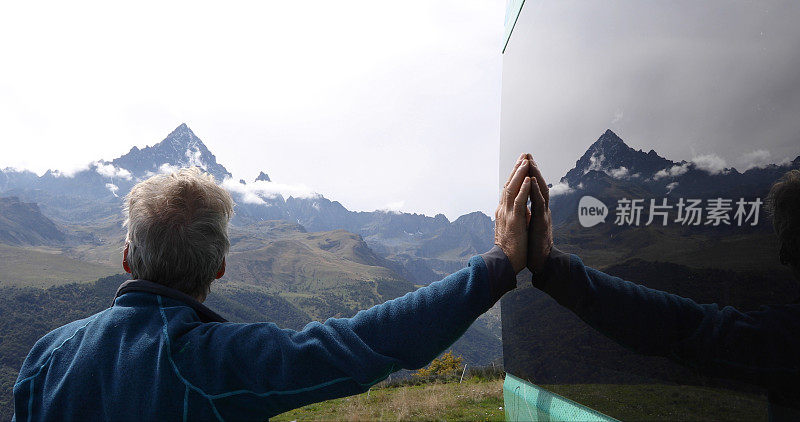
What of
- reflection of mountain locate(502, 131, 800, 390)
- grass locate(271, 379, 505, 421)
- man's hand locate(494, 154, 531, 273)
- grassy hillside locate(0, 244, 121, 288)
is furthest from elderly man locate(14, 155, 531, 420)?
grassy hillside locate(0, 244, 121, 288)

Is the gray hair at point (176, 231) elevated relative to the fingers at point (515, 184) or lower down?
lower down

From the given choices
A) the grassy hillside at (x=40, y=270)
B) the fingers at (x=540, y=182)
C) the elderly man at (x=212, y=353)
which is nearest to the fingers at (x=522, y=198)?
the fingers at (x=540, y=182)

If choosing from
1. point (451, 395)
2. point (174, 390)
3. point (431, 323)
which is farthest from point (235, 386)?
point (451, 395)

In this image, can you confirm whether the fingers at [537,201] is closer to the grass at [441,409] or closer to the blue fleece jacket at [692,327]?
the blue fleece jacket at [692,327]

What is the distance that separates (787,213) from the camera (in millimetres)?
1155

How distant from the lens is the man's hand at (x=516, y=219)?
65.7 inches

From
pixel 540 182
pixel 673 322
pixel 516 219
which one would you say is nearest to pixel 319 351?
pixel 516 219

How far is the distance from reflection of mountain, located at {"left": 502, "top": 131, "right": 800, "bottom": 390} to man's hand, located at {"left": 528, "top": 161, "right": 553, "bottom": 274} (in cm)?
32

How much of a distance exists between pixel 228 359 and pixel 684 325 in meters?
1.48

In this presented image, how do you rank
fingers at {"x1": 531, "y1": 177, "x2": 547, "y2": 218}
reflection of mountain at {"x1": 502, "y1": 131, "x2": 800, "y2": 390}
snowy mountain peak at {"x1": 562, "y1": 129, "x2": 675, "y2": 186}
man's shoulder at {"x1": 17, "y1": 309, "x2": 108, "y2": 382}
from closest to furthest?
reflection of mountain at {"x1": 502, "y1": 131, "x2": 800, "y2": 390} → man's shoulder at {"x1": 17, "y1": 309, "x2": 108, "y2": 382} → snowy mountain peak at {"x1": 562, "y1": 129, "x2": 675, "y2": 186} → fingers at {"x1": 531, "y1": 177, "x2": 547, "y2": 218}

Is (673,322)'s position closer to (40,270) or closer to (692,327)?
(692,327)

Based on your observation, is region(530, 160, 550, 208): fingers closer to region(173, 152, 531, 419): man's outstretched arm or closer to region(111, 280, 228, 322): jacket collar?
region(173, 152, 531, 419): man's outstretched arm

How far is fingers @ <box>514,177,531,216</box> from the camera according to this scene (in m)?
1.71

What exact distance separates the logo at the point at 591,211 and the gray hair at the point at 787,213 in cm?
81
